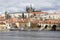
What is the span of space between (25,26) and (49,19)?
2.73 m

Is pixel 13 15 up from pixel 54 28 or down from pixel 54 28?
up

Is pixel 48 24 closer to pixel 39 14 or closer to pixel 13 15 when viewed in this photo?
pixel 39 14

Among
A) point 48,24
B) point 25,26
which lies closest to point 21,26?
point 25,26

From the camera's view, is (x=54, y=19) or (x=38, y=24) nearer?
(x=38, y=24)

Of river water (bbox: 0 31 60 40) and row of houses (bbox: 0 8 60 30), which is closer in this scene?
river water (bbox: 0 31 60 40)

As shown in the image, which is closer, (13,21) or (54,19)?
(13,21)

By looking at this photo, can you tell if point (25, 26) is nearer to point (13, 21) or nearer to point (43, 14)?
point (13, 21)

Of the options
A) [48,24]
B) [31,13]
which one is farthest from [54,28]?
[31,13]

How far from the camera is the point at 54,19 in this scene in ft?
63.6

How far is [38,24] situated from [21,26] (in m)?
1.29

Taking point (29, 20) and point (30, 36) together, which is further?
point (29, 20)

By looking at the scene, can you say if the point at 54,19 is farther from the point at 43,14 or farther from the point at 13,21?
the point at 13,21

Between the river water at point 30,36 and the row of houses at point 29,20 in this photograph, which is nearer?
the river water at point 30,36

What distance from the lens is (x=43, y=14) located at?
19031 millimetres
